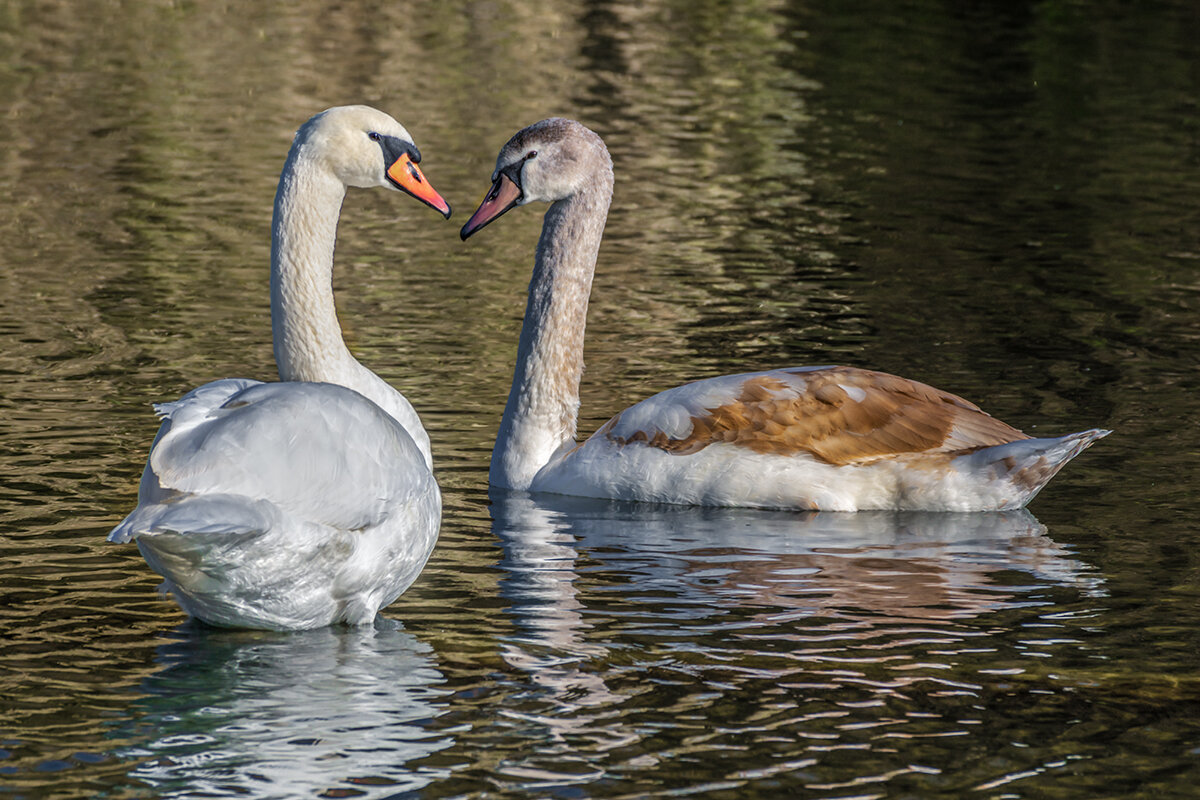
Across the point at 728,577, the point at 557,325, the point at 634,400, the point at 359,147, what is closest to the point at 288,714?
the point at 728,577

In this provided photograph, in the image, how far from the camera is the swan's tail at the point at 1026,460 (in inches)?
353

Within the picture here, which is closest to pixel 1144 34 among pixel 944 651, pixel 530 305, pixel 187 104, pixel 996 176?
pixel 996 176

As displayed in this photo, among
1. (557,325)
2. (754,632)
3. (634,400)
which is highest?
(557,325)

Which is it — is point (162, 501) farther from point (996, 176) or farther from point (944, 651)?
point (996, 176)

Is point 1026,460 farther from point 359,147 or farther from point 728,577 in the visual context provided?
point 359,147

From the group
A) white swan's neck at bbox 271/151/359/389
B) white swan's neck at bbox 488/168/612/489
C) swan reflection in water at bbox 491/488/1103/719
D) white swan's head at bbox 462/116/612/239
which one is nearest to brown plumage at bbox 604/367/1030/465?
swan reflection in water at bbox 491/488/1103/719

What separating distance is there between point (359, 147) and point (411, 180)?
0.33m

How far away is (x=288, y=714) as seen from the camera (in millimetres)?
6414

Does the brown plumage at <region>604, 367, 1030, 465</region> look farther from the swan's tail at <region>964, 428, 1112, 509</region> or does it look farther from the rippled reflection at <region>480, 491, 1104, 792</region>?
the rippled reflection at <region>480, 491, 1104, 792</region>

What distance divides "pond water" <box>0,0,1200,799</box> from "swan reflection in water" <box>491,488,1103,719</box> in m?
0.03

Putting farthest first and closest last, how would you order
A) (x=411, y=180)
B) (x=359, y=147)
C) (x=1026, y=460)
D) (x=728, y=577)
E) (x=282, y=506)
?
(x=1026, y=460), (x=411, y=180), (x=359, y=147), (x=728, y=577), (x=282, y=506)

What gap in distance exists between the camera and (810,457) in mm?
9469

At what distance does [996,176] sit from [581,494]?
40.7ft

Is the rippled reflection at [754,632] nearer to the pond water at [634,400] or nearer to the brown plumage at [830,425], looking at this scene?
the pond water at [634,400]
